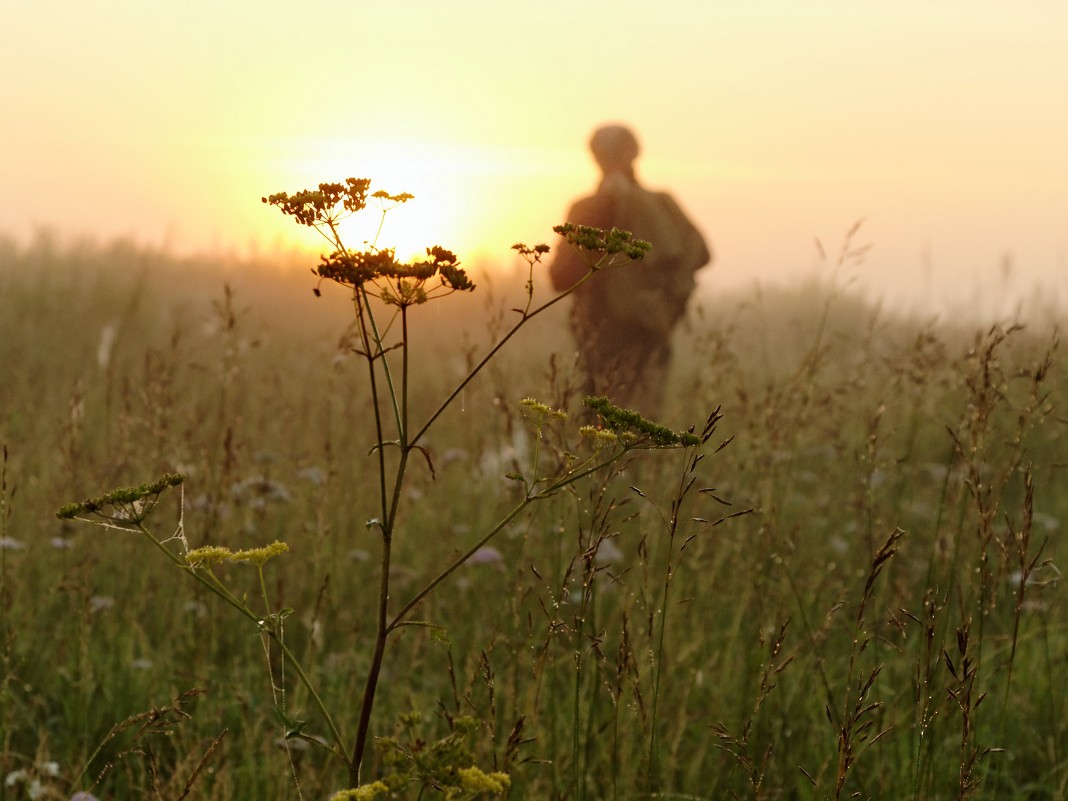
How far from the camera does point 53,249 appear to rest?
15.1 m

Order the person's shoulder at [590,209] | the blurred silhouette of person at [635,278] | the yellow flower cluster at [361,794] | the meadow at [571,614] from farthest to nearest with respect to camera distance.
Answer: the blurred silhouette of person at [635,278] < the person's shoulder at [590,209] < the meadow at [571,614] < the yellow flower cluster at [361,794]

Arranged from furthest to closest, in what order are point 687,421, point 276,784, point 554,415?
point 687,421 → point 276,784 → point 554,415

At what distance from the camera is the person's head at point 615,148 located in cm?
657

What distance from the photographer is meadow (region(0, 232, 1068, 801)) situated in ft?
7.50

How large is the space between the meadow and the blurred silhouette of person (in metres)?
0.90

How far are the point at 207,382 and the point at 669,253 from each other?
4.26m

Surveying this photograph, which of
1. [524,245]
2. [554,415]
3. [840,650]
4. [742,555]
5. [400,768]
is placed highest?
[524,245]

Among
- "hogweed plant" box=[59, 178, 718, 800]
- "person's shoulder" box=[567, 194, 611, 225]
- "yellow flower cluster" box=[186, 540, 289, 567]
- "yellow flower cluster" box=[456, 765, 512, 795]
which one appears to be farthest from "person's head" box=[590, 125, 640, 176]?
"yellow flower cluster" box=[456, 765, 512, 795]

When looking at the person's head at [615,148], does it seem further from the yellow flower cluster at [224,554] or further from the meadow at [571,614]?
the yellow flower cluster at [224,554]

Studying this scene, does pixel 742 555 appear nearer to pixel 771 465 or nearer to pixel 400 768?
pixel 771 465

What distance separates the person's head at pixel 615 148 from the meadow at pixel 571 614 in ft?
5.67

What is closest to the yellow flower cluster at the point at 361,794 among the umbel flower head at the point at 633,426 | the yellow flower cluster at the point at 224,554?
the yellow flower cluster at the point at 224,554

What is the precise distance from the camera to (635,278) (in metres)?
6.58

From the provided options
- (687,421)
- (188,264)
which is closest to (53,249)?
(188,264)
